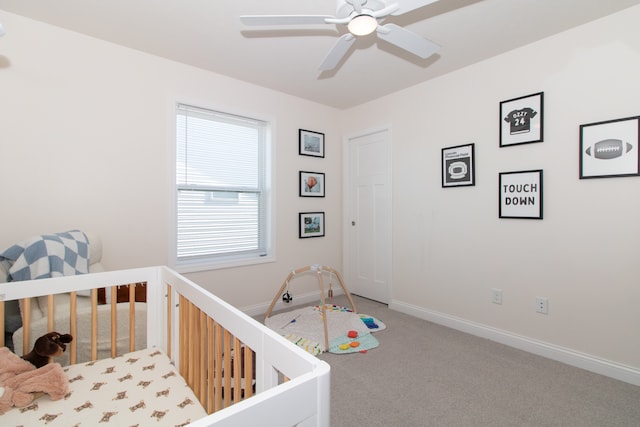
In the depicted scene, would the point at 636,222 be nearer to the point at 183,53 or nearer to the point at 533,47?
the point at 533,47

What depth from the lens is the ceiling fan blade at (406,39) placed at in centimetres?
154

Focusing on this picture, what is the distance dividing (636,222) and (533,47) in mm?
1434

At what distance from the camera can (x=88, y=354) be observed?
1450 millimetres

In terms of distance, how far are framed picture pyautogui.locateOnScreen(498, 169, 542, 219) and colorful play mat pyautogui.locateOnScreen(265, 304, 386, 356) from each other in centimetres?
149

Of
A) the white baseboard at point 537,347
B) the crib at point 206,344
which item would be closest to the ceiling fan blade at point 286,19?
the crib at point 206,344

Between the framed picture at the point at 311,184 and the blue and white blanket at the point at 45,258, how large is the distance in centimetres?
214

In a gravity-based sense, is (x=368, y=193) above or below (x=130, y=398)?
above

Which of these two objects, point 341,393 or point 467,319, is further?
point 467,319

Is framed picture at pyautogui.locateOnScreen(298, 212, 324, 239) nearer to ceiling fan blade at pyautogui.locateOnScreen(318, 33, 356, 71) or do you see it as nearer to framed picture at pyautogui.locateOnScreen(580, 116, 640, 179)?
ceiling fan blade at pyautogui.locateOnScreen(318, 33, 356, 71)

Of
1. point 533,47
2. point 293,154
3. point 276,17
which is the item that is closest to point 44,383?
point 276,17

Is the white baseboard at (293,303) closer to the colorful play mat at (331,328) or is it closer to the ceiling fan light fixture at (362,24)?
the colorful play mat at (331,328)

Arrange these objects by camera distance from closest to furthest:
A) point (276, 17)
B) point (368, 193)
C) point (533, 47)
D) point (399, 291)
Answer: point (276, 17), point (533, 47), point (399, 291), point (368, 193)

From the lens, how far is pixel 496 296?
2508mm

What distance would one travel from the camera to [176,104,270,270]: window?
108 inches
